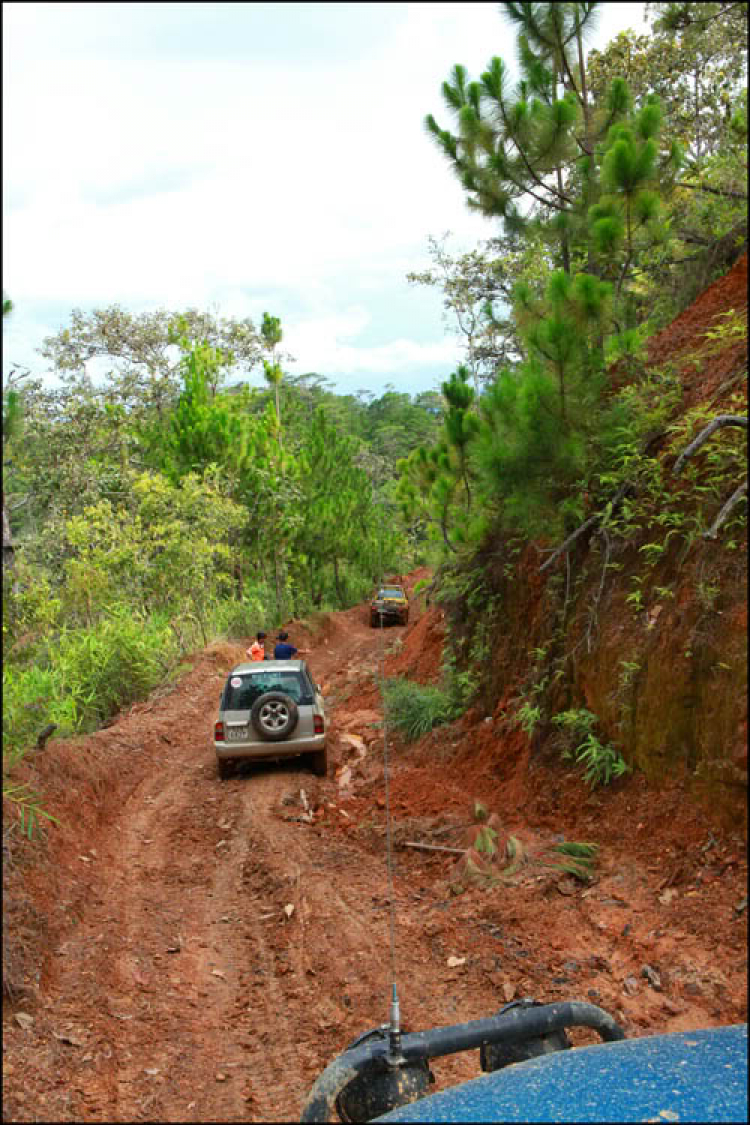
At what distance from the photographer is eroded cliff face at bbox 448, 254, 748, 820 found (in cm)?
276

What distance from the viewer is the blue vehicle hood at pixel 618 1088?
1765 mm

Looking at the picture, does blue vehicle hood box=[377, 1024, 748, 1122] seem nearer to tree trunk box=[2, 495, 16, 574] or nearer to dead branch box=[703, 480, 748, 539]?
dead branch box=[703, 480, 748, 539]

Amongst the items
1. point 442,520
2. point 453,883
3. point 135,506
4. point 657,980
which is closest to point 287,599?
point 135,506

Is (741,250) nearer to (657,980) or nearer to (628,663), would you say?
(628,663)

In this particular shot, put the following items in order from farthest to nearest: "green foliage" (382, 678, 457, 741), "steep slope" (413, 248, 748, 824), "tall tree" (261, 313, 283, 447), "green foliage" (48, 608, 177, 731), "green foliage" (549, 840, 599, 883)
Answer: "tall tree" (261, 313, 283, 447) → "green foliage" (382, 678, 457, 741) → "green foliage" (549, 840, 599, 883) → "green foliage" (48, 608, 177, 731) → "steep slope" (413, 248, 748, 824)

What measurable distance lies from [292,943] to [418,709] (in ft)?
11.5

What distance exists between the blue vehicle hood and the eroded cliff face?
72 centimetres

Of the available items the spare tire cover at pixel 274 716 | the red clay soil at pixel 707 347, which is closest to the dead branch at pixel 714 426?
the red clay soil at pixel 707 347

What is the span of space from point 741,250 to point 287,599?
686 inches

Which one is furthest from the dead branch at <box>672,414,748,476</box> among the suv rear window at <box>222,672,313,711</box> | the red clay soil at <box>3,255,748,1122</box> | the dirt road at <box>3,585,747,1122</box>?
the suv rear window at <box>222,672,313,711</box>

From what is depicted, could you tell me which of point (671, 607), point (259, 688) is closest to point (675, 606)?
point (671, 607)

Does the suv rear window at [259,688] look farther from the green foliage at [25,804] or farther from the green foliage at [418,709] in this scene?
the green foliage at [25,804]

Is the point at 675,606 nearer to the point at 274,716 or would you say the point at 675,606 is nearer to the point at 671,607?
the point at 671,607

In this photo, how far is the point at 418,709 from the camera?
6.64 metres
